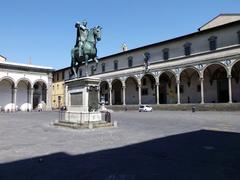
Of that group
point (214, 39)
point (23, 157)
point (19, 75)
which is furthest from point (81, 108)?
point (19, 75)

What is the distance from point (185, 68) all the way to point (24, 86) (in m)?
31.2

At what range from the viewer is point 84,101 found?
13.1 meters

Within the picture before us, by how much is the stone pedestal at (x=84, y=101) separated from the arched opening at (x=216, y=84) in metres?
25.8

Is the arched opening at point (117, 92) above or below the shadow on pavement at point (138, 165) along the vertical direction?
above

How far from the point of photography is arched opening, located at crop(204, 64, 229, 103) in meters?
34.9

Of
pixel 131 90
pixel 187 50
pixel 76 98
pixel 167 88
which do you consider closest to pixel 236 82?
pixel 187 50

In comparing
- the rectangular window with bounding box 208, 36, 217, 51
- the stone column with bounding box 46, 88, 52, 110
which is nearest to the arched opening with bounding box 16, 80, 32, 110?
the stone column with bounding box 46, 88, 52, 110

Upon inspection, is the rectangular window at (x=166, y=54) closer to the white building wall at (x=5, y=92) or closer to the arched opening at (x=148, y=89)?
the arched opening at (x=148, y=89)

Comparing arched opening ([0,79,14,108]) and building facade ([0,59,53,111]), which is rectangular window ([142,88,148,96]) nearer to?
building facade ([0,59,53,111])

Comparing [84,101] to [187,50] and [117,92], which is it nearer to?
[187,50]

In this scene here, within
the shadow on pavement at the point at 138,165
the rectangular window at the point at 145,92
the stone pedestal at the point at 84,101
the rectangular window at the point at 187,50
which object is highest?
the rectangular window at the point at 187,50

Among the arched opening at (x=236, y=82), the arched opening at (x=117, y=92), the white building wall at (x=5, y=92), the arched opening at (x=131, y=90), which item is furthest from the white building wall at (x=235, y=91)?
the white building wall at (x=5, y=92)

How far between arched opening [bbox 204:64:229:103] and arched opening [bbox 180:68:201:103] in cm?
138

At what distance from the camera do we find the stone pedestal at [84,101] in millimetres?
12992
